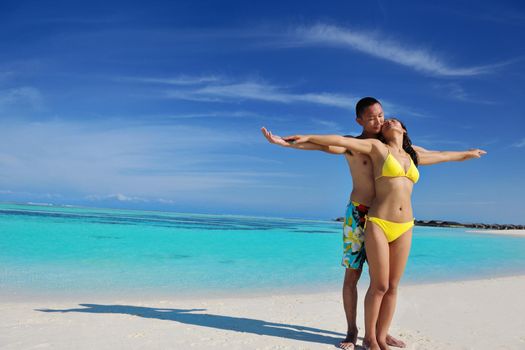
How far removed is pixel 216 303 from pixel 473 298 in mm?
3990

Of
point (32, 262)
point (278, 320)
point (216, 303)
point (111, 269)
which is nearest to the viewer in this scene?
point (278, 320)

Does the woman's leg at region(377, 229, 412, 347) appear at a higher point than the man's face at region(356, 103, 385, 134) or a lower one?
lower

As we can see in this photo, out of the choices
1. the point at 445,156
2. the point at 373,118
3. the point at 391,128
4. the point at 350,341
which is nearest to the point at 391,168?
the point at 391,128

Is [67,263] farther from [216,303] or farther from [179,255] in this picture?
[216,303]

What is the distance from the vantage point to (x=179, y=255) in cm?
1324

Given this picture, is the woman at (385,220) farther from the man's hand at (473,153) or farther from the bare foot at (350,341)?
the man's hand at (473,153)

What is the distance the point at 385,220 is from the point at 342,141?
0.78m

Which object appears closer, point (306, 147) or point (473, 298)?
point (306, 147)

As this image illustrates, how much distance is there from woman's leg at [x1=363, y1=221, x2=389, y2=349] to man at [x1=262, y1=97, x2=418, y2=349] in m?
0.26

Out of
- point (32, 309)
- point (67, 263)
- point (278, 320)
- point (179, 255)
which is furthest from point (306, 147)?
point (179, 255)

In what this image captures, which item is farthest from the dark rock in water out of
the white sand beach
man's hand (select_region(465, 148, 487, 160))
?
man's hand (select_region(465, 148, 487, 160))

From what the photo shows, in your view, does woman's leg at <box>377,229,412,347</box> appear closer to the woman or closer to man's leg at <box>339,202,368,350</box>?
the woman

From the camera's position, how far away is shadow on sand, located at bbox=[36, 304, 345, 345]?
4.45 m

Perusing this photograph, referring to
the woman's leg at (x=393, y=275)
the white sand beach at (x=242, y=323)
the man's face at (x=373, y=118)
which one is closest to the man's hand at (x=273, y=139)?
the man's face at (x=373, y=118)
